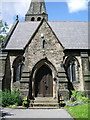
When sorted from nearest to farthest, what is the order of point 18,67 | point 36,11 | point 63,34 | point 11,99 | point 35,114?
point 35,114 < point 11,99 < point 18,67 < point 63,34 < point 36,11

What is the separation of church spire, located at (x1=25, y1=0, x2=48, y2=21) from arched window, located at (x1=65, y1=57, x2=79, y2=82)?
14497 millimetres

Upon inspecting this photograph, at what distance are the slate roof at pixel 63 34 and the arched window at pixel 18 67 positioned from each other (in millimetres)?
1422

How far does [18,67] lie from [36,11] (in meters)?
17.7

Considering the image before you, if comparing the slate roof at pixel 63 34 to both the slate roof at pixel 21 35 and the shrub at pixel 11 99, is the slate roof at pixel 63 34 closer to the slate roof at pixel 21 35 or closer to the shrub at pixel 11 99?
the slate roof at pixel 21 35

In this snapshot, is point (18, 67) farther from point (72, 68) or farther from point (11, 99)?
point (72, 68)

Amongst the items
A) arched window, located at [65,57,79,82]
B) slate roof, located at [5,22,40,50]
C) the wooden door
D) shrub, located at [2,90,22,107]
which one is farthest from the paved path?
slate roof, located at [5,22,40,50]

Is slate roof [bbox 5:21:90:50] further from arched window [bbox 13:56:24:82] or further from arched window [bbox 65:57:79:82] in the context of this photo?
arched window [bbox 65:57:79:82]

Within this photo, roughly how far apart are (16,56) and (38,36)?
359cm

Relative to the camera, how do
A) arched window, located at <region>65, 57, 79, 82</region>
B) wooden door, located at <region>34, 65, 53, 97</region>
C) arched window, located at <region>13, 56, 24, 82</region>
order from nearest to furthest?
wooden door, located at <region>34, 65, 53, 97</region> → arched window, located at <region>65, 57, 79, 82</region> → arched window, located at <region>13, 56, 24, 82</region>

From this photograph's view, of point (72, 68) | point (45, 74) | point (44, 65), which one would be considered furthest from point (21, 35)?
point (72, 68)

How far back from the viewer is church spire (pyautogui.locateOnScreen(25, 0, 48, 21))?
101ft

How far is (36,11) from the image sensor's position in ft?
104

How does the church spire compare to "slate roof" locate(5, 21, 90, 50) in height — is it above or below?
above

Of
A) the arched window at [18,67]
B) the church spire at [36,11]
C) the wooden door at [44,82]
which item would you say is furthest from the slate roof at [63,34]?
the church spire at [36,11]
